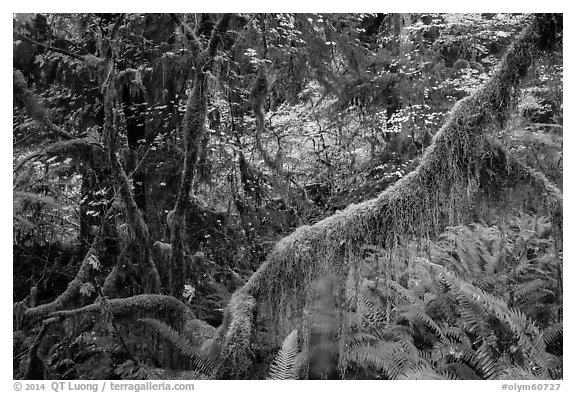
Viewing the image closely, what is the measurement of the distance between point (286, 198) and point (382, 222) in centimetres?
282

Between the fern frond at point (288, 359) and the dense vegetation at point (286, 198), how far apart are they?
14 mm

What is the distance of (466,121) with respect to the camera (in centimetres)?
299

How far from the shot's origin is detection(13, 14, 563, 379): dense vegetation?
2994 mm

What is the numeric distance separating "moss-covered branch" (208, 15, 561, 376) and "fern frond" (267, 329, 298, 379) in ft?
0.94

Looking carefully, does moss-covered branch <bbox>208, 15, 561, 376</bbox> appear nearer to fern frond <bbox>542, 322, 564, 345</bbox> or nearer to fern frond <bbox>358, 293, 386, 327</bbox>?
fern frond <bbox>358, 293, 386, 327</bbox>

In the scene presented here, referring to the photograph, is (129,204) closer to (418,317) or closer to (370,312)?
(370,312)

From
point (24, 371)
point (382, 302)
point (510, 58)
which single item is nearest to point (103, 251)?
point (24, 371)

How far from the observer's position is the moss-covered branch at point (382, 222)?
282 centimetres

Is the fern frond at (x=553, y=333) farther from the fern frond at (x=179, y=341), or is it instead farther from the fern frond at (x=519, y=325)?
the fern frond at (x=179, y=341)

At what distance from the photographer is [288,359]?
3240 millimetres

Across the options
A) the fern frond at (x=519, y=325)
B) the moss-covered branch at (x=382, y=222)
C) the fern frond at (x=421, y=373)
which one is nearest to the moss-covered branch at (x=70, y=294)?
the moss-covered branch at (x=382, y=222)

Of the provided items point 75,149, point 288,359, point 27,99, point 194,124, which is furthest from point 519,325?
point 27,99

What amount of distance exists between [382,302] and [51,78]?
444cm

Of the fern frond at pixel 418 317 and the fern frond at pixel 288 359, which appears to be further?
the fern frond at pixel 418 317
